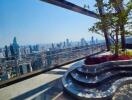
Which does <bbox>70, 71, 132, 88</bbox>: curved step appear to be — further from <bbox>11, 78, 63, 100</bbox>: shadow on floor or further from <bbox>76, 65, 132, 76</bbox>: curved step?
<bbox>11, 78, 63, 100</bbox>: shadow on floor

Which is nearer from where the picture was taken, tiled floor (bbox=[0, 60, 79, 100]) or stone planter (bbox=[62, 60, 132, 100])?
stone planter (bbox=[62, 60, 132, 100])

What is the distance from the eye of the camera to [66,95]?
6852 millimetres

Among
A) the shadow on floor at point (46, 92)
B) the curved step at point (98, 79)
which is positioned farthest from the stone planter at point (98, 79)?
the shadow on floor at point (46, 92)

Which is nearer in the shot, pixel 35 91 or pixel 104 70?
pixel 35 91

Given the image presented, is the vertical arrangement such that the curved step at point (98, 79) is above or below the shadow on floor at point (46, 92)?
above

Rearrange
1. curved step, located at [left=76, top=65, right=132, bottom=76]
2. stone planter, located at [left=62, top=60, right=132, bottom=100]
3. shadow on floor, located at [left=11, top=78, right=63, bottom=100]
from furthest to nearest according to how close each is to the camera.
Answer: curved step, located at [left=76, top=65, right=132, bottom=76] < shadow on floor, located at [left=11, top=78, right=63, bottom=100] < stone planter, located at [left=62, top=60, right=132, bottom=100]

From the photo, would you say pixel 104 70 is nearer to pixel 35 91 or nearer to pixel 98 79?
pixel 98 79

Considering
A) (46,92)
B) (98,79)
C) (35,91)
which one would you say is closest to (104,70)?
(98,79)

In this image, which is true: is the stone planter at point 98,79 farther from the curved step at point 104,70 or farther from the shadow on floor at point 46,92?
the shadow on floor at point 46,92

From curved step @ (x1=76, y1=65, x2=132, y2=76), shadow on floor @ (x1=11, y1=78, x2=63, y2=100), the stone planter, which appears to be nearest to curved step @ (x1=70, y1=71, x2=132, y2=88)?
the stone planter

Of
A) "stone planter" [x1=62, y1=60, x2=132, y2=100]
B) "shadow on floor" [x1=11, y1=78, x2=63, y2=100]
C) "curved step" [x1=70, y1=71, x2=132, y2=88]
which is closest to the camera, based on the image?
"stone planter" [x1=62, y1=60, x2=132, y2=100]

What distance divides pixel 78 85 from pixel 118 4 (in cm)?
489

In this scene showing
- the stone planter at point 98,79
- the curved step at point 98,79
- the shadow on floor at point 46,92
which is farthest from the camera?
the curved step at point 98,79

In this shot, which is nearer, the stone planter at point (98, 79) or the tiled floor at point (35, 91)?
the stone planter at point (98, 79)
